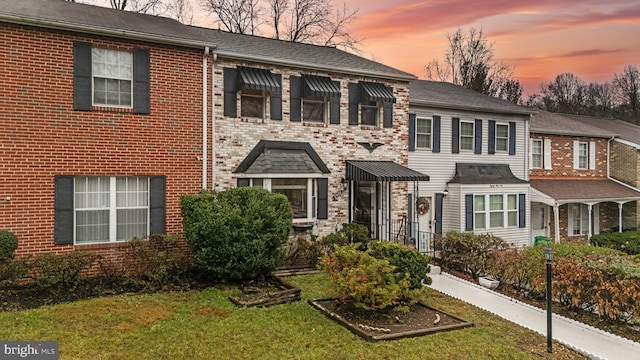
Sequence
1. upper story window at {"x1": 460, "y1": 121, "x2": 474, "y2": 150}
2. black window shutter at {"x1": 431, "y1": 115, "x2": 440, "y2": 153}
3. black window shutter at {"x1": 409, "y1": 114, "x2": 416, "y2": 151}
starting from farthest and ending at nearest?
upper story window at {"x1": 460, "y1": 121, "x2": 474, "y2": 150} → black window shutter at {"x1": 431, "y1": 115, "x2": 440, "y2": 153} → black window shutter at {"x1": 409, "y1": 114, "x2": 416, "y2": 151}

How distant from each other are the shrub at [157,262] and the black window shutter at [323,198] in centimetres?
431

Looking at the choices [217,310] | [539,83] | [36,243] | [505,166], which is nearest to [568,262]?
[217,310]

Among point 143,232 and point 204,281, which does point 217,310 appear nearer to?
point 204,281

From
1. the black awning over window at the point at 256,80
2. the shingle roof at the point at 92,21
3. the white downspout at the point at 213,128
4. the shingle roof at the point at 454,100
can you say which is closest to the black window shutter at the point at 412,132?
the shingle roof at the point at 454,100

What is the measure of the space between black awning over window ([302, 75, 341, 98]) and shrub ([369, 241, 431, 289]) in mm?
5615

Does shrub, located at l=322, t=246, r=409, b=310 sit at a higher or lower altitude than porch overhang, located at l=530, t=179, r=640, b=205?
lower

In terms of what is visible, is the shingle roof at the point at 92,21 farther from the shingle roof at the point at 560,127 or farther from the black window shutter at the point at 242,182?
the shingle roof at the point at 560,127

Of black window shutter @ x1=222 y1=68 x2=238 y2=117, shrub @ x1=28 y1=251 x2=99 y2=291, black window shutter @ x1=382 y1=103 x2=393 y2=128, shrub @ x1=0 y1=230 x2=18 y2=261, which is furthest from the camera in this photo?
black window shutter @ x1=382 y1=103 x2=393 y2=128

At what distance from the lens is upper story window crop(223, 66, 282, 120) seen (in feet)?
38.1

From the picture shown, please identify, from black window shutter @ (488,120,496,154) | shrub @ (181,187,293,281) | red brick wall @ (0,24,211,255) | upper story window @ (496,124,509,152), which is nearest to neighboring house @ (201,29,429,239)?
red brick wall @ (0,24,211,255)

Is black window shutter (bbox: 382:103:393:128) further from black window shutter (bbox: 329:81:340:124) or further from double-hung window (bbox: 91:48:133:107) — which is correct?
double-hung window (bbox: 91:48:133:107)

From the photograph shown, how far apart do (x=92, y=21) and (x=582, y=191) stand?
68.8 feet

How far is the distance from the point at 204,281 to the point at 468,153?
12.1m

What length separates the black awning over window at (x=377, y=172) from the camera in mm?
12469
